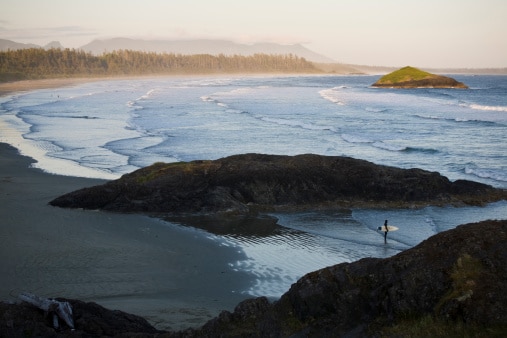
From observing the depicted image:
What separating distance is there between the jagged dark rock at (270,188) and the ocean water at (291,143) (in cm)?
92

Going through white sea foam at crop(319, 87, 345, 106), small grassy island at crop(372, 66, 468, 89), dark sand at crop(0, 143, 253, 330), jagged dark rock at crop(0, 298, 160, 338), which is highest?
small grassy island at crop(372, 66, 468, 89)

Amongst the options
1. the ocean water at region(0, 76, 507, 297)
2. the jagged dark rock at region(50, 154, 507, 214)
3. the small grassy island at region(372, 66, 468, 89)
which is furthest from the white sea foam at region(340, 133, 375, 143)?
the small grassy island at region(372, 66, 468, 89)

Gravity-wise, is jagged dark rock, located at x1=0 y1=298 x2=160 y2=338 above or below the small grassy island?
below

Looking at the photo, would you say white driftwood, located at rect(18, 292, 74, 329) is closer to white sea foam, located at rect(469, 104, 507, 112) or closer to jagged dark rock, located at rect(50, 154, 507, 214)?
jagged dark rock, located at rect(50, 154, 507, 214)

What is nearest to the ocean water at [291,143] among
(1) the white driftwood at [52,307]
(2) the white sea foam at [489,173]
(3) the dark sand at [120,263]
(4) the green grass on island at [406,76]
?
(2) the white sea foam at [489,173]

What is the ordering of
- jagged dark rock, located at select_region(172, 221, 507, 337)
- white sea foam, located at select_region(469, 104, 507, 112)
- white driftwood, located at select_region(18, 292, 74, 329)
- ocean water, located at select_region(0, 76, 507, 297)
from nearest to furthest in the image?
jagged dark rock, located at select_region(172, 221, 507, 337), white driftwood, located at select_region(18, 292, 74, 329), ocean water, located at select_region(0, 76, 507, 297), white sea foam, located at select_region(469, 104, 507, 112)

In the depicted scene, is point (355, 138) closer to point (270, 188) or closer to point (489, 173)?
point (489, 173)

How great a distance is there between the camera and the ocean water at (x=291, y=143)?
52.1 feet

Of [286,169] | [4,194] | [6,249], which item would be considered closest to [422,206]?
[286,169]

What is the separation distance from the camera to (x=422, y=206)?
19828mm

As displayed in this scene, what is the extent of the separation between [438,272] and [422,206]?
13.0m

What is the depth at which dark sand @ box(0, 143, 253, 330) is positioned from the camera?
37.7ft

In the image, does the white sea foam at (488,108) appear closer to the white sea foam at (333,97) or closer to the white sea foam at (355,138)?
the white sea foam at (333,97)

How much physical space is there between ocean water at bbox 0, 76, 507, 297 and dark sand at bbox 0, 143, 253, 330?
838 millimetres
